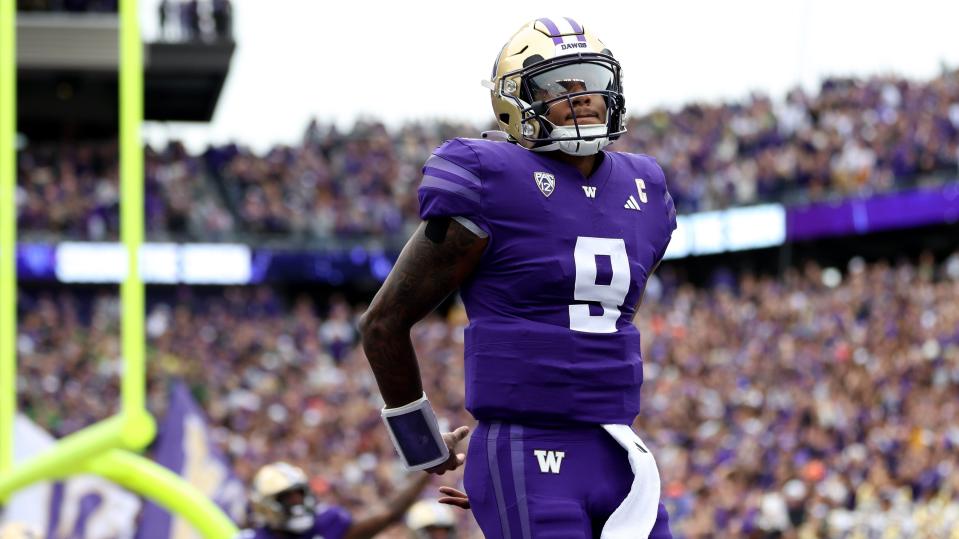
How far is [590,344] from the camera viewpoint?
10.2ft

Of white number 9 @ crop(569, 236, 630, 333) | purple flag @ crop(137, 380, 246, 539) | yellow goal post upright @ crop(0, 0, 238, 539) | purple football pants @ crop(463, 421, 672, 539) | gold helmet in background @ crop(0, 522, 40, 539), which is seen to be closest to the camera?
purple football pants @ crop(463, 421, 672, 539)

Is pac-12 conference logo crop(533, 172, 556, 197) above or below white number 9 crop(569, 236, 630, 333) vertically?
above

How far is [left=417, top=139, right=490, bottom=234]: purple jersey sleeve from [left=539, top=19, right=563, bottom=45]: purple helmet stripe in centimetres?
33

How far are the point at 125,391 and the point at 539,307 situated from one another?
3.82 m

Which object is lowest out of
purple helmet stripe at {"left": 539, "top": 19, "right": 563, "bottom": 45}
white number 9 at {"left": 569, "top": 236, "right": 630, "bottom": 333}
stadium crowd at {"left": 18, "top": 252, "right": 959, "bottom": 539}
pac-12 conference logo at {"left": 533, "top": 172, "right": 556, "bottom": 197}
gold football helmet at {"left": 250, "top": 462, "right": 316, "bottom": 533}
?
stadium crowd at {"left": 18, "top": 252, "right": 959, "bottom": 539}

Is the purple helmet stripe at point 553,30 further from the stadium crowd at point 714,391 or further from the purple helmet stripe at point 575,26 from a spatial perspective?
the stadium crowd at point 714,391

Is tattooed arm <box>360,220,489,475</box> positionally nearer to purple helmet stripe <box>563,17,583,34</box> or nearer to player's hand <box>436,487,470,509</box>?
player's hand <box>436,487,470,509</box>

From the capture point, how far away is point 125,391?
21.4ft

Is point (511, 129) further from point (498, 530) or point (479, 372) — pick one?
point (498, 530)

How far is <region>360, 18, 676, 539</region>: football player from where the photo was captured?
305 centimetres

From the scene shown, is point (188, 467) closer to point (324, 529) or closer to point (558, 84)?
point (324, 529)

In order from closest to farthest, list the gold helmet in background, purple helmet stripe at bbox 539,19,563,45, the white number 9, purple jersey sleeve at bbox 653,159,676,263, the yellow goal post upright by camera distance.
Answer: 1. the white number 9
2. purple helmet stripe at bbox 539,19,563,45
3. purple jersey sleeve at bbox 653,159,676,263
4. the gold helmet in background
5. the yellow goal post upright

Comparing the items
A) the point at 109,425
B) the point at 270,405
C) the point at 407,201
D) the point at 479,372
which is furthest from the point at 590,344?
the point at 407,201

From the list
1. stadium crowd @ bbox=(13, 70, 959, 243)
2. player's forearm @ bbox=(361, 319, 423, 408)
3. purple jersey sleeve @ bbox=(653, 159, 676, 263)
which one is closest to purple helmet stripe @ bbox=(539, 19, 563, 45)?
purple jersey sleeve @ bbox=(653, 159, 676, 263)
